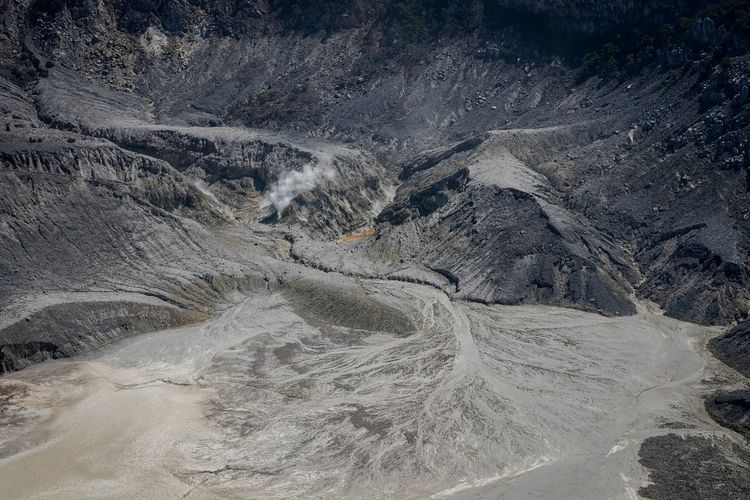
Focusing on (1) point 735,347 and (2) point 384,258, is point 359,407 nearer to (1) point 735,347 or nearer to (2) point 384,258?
(2) point 384,258

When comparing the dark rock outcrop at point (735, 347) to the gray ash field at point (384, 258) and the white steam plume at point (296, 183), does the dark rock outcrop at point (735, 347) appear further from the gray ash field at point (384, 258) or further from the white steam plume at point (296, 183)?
the white steam plume at point (296, 183)

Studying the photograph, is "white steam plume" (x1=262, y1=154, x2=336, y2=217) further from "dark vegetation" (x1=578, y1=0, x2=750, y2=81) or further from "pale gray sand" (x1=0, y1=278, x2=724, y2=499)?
"dark vegetation" (x1=578, y1=0, x2=750, y2=81)

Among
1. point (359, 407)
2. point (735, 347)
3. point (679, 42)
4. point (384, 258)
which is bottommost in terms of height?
point (735, 347)

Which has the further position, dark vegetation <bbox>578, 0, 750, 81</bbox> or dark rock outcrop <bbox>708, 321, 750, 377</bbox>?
dark vegetation <bbox>578, 0, 750, 81</bbox>

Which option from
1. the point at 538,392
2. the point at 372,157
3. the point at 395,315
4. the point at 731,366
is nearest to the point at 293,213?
the point at 372,157

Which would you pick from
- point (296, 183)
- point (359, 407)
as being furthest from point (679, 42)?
point (359, 407)

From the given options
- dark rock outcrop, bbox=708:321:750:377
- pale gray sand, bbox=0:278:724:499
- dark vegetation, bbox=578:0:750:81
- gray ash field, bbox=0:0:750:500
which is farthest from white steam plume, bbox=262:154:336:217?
dark rock outcrop, bbox=708:321:750:377

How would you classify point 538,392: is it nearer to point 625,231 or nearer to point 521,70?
point 625,231
